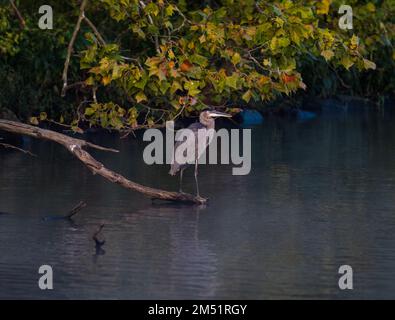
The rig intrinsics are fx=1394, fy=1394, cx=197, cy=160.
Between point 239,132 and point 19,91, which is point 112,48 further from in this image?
A: point 239,132

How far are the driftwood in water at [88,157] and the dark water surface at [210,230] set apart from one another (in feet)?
0.57

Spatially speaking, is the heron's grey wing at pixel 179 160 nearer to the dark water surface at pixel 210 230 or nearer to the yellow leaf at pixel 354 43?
the dark water surface at pixel 210 230

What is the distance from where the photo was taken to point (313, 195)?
18.8 metres

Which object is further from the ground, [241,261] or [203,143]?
[203,143]

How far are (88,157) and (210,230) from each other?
211 centimetres

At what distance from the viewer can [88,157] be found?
56.1 feet

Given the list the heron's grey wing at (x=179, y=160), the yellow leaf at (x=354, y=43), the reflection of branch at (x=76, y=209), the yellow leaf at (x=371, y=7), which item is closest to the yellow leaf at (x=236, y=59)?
the heron's grey wing at (x=179, y=160)

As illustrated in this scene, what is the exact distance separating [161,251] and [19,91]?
12.2 metres

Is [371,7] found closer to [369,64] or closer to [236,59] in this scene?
[369,64]

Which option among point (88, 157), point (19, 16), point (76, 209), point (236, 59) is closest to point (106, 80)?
point (88, 157)

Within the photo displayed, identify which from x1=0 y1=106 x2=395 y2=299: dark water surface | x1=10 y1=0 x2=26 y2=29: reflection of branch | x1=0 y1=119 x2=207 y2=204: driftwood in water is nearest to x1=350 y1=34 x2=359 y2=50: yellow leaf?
x1=0 y1=106 x2=395 y2=299: dark water surface

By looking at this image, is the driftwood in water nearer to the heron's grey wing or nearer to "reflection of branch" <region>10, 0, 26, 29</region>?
the heron's grey wing
